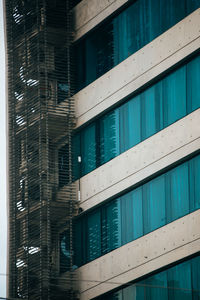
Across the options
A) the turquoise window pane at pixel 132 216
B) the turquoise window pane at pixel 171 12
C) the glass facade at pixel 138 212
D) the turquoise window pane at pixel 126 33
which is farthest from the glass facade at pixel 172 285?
the turquoise window pane at pixel 126 33

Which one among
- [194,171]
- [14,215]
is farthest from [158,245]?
[14,215]

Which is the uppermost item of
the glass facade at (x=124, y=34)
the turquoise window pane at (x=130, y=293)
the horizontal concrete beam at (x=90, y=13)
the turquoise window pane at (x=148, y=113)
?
the horizontal concrete beam at (x=90, y=13)

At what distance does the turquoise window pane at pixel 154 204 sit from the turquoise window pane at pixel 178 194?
489 millimetres

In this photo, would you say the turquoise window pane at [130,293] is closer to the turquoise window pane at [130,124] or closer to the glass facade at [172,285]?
the glass facade at [172,285]

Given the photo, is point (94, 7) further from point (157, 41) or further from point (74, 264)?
point (74, 264)

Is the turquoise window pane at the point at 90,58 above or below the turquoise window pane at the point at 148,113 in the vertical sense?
above

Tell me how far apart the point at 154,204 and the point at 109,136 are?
5559mm

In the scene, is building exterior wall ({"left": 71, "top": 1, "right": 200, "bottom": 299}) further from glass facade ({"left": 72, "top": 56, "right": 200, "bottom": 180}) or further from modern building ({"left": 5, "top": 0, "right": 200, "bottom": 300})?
glass facade ({"left": 72, "top": 56, "right": 200, "bottom": 180})

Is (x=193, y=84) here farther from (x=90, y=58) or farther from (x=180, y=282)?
(x=90, y=58)

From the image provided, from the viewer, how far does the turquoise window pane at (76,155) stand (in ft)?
186

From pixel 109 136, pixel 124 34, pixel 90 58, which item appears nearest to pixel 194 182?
pixel 109 136

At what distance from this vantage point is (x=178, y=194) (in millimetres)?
49062

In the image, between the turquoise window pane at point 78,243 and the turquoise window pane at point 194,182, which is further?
the turquoise window pane at point 78,243

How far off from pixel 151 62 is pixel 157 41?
999 millimetres
